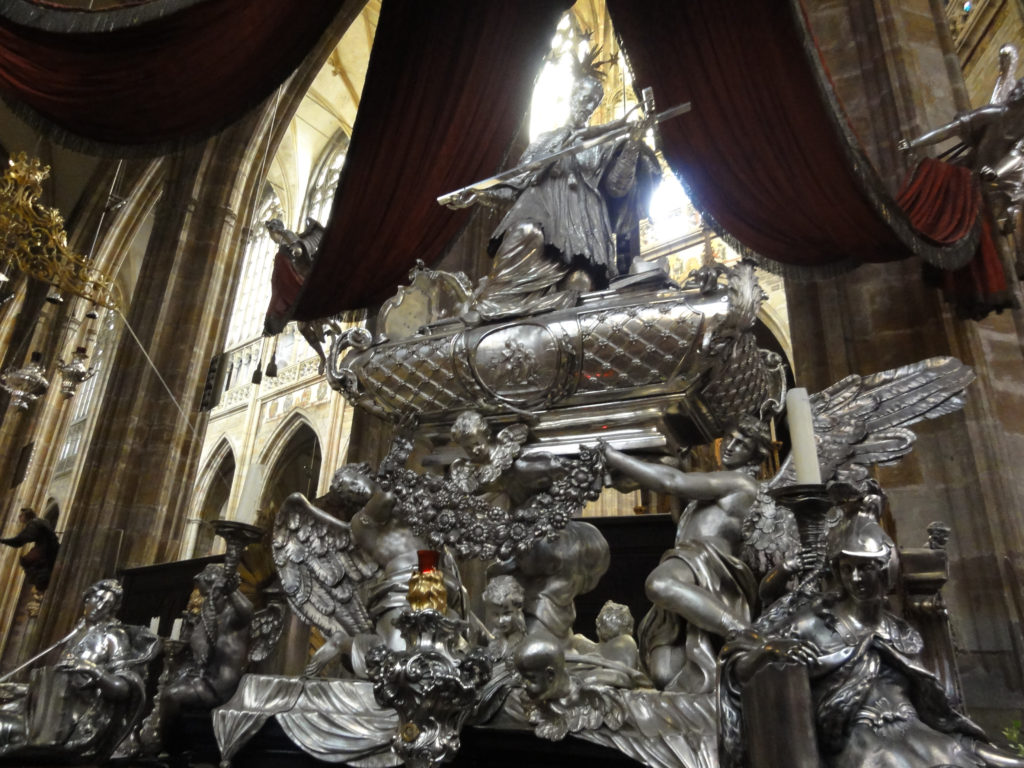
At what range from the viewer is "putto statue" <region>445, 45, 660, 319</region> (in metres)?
2.61

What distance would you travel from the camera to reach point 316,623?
2299mm

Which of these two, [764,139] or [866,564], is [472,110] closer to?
[764,139]

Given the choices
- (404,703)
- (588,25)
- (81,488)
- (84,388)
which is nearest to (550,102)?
(588,25)

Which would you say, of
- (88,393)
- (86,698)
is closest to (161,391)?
(86,698)

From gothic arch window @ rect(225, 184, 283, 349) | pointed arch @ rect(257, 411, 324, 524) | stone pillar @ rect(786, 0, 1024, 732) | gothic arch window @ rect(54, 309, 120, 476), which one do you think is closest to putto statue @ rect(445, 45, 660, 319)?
stone pillar @ rect(786, 0, 1024, 732)

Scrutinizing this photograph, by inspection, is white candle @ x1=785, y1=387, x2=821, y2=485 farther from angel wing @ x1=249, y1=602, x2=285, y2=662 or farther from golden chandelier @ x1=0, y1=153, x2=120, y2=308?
golden chandelier @ x1=0, y1=153, x2=120, y2=308

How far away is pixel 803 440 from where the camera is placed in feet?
5.01

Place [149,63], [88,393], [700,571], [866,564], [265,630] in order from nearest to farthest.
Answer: [866,564] → [700,571] → [265,630] → [149,63] → [88,393]

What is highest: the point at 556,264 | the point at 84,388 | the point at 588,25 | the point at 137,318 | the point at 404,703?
the point at 588,25

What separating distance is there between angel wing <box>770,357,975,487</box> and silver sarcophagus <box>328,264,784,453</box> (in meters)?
0.21

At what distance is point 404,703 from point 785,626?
74 centimetres

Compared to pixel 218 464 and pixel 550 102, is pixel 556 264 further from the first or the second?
pixel 218 464

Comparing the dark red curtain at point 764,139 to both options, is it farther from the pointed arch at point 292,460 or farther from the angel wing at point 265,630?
the pointed arch at point 292,460

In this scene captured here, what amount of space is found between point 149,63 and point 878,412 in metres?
2.79
